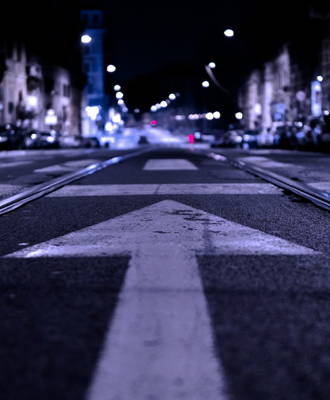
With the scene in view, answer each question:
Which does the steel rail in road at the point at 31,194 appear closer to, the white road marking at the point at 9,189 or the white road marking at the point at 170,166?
the white road marking at the point at 9,189

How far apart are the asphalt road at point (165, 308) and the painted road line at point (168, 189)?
312 cm

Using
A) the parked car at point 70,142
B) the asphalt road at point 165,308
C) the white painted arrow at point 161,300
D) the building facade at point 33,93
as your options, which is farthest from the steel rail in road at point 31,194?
the building facade at point 33,93

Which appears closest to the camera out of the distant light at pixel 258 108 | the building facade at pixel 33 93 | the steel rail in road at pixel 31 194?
the steel rail in road at pixel 31 194

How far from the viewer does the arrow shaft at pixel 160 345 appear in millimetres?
2736

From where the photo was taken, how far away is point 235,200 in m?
9.96

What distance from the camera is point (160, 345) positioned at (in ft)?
10.6

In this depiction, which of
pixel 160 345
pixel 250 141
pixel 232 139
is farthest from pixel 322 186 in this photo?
pixel 232 139

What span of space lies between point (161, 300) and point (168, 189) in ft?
25.0

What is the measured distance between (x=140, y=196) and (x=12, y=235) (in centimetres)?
387

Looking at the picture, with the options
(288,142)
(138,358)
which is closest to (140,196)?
(138,358)

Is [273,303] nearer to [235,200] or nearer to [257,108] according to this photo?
[235,200]

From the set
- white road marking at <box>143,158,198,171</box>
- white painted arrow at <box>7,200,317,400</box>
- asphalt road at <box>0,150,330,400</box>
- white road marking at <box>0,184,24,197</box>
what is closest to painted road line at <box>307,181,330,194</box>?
asphalt road at <box>0,150,330,400</box>

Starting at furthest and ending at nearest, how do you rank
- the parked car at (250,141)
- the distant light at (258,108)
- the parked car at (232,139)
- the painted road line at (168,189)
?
the distant light at (258,108), the parked car at (232,139), the parked car at (250,141), the painted road line at (168,189)

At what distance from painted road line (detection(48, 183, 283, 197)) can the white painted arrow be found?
3.12 meters
